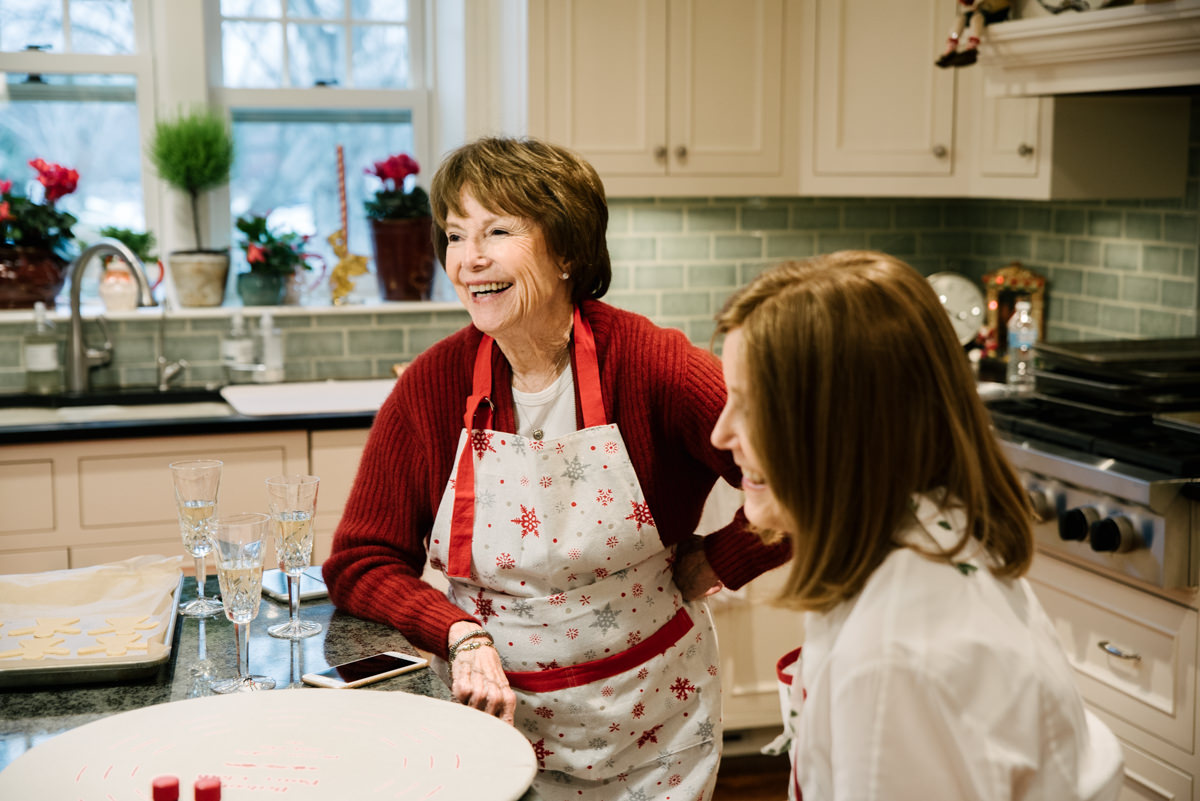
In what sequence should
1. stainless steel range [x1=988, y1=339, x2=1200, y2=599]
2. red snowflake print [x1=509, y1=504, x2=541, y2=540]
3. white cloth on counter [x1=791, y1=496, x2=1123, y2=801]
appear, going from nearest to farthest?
white cloth on counter [x1=791, y1=496, x2=1123, y2=801] < red snowflake print [x1=509, y1=504, x2=541, y2=540] < stainless steel range [x1=988, y1=339, x2=1200, y2=599]

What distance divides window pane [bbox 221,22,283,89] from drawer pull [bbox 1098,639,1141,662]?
113 inches

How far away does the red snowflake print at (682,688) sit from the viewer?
5.82 feet

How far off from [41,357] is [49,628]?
7.04 ft

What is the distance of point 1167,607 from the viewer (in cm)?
240

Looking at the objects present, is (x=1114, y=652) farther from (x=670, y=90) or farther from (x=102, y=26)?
(x=102, y=26)

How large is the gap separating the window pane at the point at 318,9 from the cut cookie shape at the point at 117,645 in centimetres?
282

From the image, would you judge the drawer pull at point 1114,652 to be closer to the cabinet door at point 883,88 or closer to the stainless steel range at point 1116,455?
the stainless steel range at point 1116,455

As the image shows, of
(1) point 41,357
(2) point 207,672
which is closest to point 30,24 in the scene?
(1) point 41,357

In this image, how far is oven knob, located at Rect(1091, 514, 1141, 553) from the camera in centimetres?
242

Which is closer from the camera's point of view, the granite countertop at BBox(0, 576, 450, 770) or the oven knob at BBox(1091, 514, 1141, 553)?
the granite countertop at BBox(0, 576, 450, 770)

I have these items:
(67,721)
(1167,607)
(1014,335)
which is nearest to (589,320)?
(67,721)

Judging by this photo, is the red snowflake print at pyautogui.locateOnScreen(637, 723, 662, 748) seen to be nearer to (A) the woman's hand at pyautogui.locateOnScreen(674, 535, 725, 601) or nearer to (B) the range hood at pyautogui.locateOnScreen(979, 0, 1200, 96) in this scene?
(A) the woman's hand at pyautogui.locateOnScreen(674, 535, 725, 601)

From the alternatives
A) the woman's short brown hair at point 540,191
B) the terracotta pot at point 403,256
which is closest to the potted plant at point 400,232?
the terracotta pot at point 403,256

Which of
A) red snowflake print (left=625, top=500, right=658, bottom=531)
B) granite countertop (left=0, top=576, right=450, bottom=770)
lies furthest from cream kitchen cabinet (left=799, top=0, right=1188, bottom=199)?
granite countertop (left=0, top=576, right=450, bottom=770)
